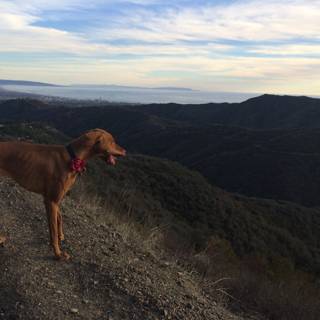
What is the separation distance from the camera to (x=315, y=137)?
83500 mm

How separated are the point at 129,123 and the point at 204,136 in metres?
34.5

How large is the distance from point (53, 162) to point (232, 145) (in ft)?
271

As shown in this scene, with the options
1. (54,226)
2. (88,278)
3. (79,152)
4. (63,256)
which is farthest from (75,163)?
(88,278)

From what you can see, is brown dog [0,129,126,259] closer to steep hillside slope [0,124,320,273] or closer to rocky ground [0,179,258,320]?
rocky ground [0,179,258,320]

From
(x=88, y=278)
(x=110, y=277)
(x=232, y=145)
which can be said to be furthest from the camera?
(x=232, y=145)

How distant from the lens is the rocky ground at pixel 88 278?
195 inches

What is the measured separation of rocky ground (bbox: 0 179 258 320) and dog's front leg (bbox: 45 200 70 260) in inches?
3.6

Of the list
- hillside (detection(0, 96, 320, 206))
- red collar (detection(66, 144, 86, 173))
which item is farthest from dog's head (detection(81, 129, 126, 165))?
hillside (detection(0, 96, 320, 206))

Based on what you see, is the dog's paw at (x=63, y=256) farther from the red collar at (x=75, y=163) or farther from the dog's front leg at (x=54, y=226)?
the red collar at (x=75, y=163)

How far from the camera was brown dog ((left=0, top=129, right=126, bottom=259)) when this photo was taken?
559 centimetres

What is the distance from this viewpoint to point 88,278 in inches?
218

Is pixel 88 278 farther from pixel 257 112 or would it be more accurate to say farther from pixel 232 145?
pixel 257 112

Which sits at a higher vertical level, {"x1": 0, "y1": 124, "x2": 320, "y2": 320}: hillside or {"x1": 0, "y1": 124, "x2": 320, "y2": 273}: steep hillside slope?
{"x1": 0, "y1": 124, "x2": 320, "y2": 320}: hillside

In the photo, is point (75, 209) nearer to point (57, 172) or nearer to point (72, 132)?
point (57, 172)
